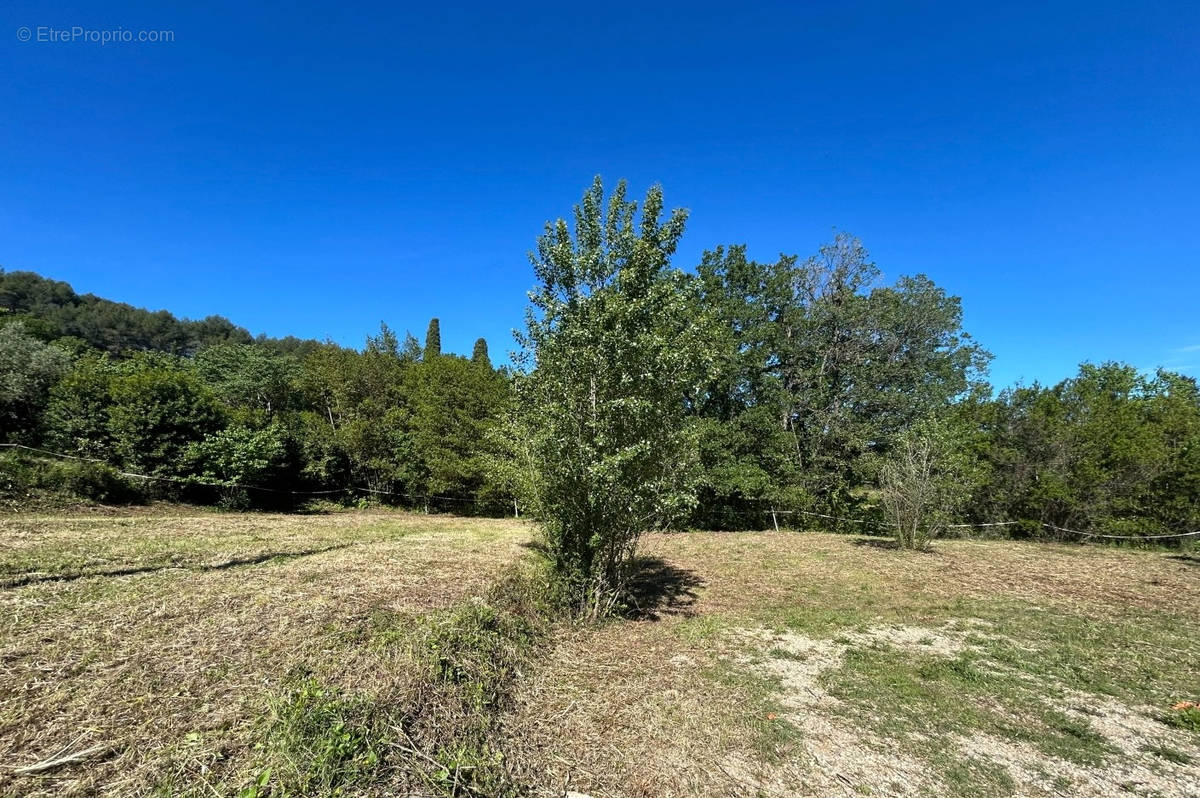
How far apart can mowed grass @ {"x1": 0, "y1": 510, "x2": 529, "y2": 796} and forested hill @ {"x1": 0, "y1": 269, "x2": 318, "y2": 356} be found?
4871cm

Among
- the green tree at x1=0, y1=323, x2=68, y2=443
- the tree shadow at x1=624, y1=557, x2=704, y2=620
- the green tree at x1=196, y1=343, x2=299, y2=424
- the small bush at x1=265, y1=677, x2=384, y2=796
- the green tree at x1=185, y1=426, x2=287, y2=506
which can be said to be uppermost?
the green tree at x1=196, y1=343, x2=299, y2=424

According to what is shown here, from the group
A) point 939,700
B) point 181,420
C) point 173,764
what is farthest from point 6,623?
point 181,420

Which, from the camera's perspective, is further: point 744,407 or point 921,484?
point 744,407

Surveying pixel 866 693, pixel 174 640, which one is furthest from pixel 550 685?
pixel 174 640

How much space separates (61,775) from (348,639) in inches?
74.8

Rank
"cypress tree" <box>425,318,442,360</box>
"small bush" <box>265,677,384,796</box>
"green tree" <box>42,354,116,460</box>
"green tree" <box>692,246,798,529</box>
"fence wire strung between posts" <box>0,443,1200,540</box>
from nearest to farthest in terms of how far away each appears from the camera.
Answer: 1. "small bush" <box>265,677,384,796</box>
2. "fence wire strung between posts" <box>0,443,1200,540</box>
3. "green tree" <box>42,354,116,460</box>
4. "green tree" <box>692,246,798,529</box>
5. "cypress tree" <box>425,318,442,360</box>

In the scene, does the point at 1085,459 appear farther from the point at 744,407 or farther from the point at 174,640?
the point at 174,640

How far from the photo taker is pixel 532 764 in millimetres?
3244

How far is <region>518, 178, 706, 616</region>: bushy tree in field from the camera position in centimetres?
577

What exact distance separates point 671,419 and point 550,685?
3.38 m

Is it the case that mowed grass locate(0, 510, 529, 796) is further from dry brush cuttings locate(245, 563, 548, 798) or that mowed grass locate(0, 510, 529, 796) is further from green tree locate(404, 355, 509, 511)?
green tree locate(404, 355, 509, 511)

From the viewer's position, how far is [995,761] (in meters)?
3.37

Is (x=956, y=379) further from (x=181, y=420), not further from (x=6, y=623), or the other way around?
(x=181, y=420)

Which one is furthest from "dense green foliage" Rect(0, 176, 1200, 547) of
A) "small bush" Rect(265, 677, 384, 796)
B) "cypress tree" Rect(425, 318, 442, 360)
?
"cypress tree" Rect(425, 318, 442, 360)
